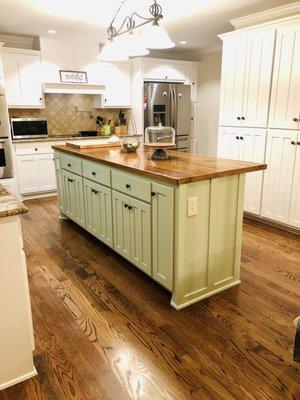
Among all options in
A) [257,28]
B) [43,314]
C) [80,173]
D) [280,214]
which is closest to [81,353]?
[43,314]

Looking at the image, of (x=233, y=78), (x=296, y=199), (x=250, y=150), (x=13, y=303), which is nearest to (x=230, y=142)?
(x=250, y=150)

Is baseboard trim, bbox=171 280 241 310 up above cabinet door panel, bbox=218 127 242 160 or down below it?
below

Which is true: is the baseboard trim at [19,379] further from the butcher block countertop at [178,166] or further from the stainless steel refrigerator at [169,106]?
the stainless steel refrigerator at [169,106]

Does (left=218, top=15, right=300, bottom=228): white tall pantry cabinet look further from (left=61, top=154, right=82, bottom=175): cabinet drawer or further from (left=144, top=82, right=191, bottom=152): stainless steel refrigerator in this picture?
(left=61, top=154, right=82, bottom=175): cabinet drawer

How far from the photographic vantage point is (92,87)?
5.38m

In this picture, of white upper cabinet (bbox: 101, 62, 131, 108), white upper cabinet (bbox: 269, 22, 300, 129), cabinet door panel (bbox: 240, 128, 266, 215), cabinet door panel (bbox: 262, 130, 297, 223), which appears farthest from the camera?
white upper cabinet (bbox: 101, 62, 131, 108)

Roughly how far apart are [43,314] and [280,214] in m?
2.73

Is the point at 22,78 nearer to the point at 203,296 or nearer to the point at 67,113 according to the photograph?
the point at 67,113

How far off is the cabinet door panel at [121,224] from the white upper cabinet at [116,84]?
11.1 feet

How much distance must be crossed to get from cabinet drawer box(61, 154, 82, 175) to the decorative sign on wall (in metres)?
2.06

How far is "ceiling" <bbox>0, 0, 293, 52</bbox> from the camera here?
11.4 feet

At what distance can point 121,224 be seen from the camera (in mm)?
2668

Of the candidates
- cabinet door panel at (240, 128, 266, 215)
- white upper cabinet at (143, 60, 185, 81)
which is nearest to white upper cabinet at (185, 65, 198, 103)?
white upper cabinet at (143, 60, 185, 81)

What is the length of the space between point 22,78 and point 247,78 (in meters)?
3.24
